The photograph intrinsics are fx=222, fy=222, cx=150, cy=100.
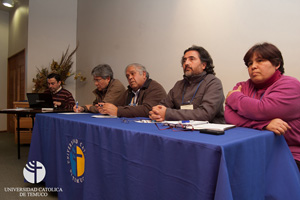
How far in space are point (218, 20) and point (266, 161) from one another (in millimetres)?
1800

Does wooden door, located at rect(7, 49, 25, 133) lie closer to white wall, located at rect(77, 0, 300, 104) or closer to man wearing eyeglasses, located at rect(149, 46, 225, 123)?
white wall, located at rect(77, 0, 300, 104)

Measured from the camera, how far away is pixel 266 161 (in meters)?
1.05

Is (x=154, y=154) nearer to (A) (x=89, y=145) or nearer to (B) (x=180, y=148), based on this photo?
(B) (x=180, y=148)

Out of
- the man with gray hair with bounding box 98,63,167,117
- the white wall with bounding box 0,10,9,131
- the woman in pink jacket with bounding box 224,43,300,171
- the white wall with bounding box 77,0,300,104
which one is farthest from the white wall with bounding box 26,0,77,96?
the woman in pink jacket with bounding box 224,43,300,171

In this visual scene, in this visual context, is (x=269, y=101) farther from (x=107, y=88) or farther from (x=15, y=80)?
(x=15, y=80)

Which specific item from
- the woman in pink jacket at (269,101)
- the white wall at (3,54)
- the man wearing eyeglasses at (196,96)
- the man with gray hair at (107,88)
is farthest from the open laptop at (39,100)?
the white wall at (3,54)

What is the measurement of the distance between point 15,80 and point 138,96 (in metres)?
4.33

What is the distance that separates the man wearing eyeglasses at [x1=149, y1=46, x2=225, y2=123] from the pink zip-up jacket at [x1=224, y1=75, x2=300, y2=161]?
0.99ft

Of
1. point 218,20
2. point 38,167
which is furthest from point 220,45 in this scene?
point 38,167

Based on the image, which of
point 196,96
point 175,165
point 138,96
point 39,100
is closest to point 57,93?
point 39,100

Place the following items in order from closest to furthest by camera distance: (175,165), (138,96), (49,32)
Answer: (175,165) → (138,96) → (49,32)

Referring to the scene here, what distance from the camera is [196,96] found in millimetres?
1803

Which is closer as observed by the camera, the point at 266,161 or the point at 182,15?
the point at 266,161

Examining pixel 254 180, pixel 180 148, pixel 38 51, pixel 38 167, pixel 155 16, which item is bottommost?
pixel 38 167
